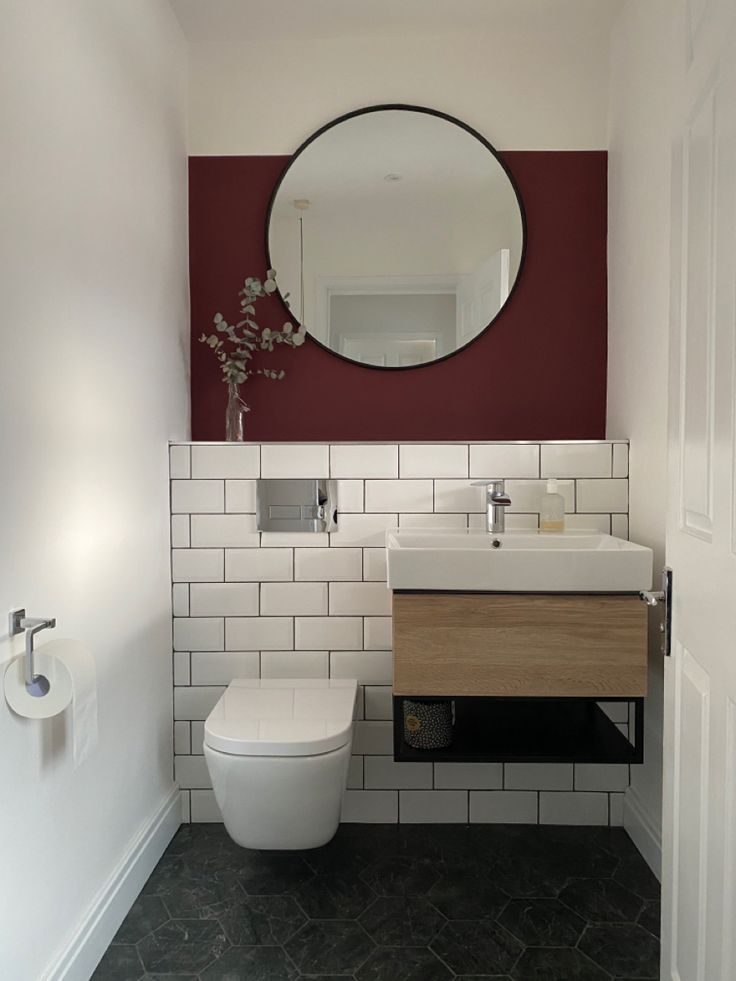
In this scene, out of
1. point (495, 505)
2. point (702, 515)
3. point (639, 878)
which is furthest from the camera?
point (495, 505)

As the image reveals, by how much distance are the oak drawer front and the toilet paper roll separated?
76 centimetres

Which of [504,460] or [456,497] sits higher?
[504,460]

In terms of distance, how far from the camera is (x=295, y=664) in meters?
2.39

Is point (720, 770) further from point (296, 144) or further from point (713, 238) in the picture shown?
point (296, 144)

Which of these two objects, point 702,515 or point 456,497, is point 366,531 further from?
point 702,515

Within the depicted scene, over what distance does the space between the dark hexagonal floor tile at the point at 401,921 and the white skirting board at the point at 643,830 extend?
2.04ft

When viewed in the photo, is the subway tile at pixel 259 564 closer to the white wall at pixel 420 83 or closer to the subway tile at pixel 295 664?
the subway tile at pixel 295 664

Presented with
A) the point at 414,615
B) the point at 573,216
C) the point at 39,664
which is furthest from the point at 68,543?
the point at 573,216

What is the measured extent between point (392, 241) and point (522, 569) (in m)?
1.29

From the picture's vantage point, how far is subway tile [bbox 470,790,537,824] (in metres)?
2.36

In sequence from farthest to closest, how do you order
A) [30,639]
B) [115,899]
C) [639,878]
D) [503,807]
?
[503,807]
[639,878]
[115,899]
[30,639]

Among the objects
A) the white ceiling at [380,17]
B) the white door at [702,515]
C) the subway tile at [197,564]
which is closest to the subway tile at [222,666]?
the subway tile at [197,564]

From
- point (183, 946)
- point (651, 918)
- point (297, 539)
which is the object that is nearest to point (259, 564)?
point (297, 539)

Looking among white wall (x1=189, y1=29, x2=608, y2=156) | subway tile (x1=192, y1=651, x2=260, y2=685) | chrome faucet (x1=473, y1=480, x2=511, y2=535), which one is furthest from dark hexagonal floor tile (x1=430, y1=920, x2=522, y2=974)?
white wall (x1=189, y1=29, x2=608, y2=156)
